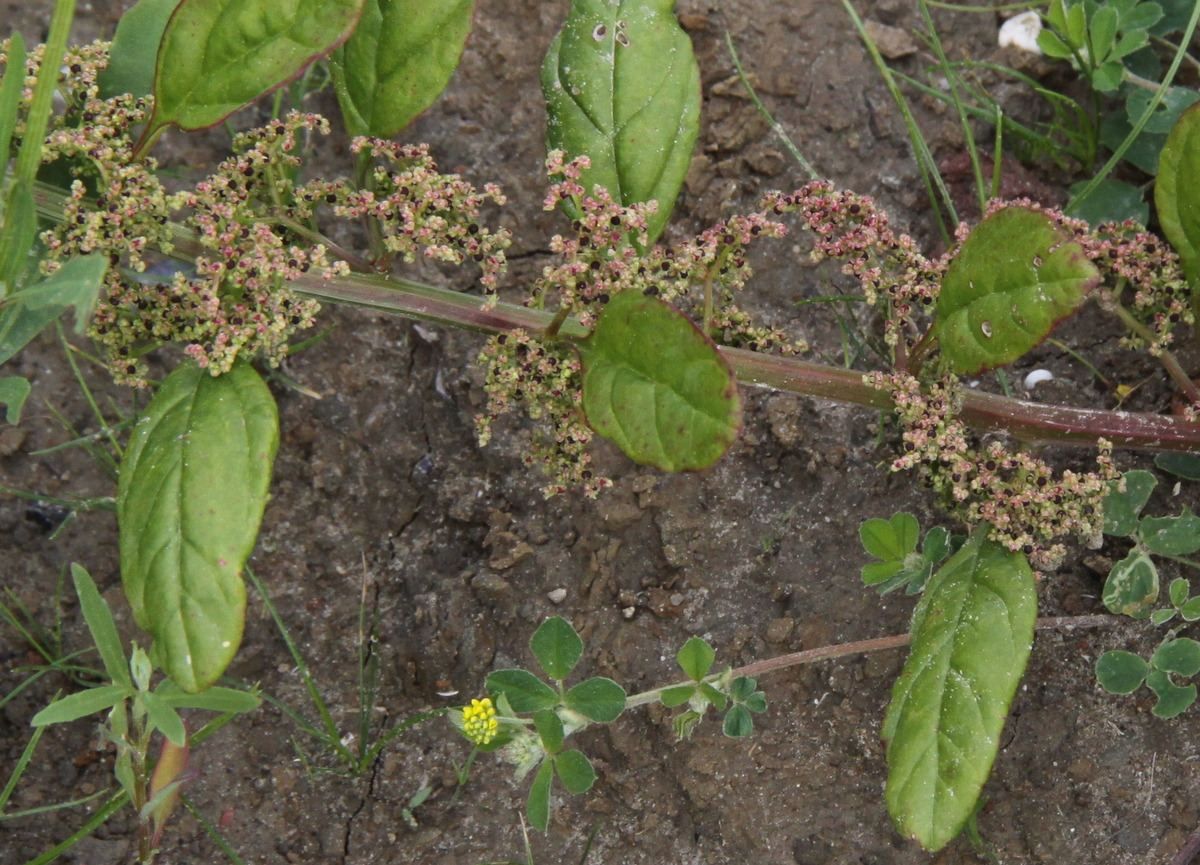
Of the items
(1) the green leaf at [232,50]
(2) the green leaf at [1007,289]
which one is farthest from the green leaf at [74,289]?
(2) the green leaf at [1007,289]

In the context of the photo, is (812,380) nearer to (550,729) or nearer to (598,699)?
(598,699)

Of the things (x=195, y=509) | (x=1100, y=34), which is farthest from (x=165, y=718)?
(x=1100, y=34)

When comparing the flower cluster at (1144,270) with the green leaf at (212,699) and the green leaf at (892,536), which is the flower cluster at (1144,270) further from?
the green leaf at (212,699)

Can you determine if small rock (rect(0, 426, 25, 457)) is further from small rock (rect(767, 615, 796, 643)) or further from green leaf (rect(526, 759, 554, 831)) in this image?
small rock (rect(767, 615, 796, 643))

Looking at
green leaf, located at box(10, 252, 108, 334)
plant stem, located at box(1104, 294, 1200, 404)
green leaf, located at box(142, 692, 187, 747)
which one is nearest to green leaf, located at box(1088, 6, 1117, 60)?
plant stem, located at box(1104, 294, 1200, 404)

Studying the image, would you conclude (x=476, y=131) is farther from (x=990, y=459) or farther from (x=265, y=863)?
(x=265, y=863)

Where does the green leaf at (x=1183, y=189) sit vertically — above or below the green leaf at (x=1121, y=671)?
above
